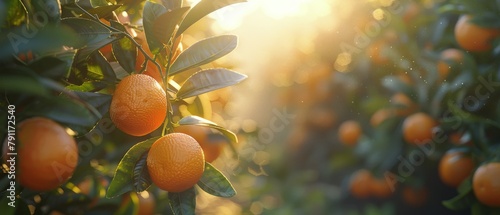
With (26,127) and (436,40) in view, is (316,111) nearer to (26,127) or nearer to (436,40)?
(436,40)

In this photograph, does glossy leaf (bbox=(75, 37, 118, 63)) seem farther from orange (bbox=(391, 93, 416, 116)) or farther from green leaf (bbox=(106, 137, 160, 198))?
orange (bbox=(391, 93, 416, 116))

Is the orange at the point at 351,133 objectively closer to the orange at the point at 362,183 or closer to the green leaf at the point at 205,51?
the orange at the point at 362,183

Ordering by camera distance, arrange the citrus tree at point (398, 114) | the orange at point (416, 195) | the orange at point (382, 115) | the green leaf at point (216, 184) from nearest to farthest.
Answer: the green leaf at point (216, 184), the citrus tree at point (398, 114), the orange at point (382, 115), the orange at point (416, 195)

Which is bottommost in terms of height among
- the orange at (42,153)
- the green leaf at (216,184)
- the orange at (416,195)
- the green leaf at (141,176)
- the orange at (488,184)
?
the orange at (416,195)

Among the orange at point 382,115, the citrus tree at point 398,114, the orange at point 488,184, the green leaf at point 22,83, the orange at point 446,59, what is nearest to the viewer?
the green leaf at point 22,83

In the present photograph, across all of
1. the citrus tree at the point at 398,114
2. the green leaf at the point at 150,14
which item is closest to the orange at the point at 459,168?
the citrus tree at the point at 398,114

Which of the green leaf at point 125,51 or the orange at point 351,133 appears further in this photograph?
the orange at point 351,133

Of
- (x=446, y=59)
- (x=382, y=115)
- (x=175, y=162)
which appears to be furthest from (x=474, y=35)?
(x=175, y=162)

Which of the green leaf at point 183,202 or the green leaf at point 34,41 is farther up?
the green leaf at point 34,41

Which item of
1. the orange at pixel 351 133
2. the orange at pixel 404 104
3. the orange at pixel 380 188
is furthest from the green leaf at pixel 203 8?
the orange at pixel 351 133
